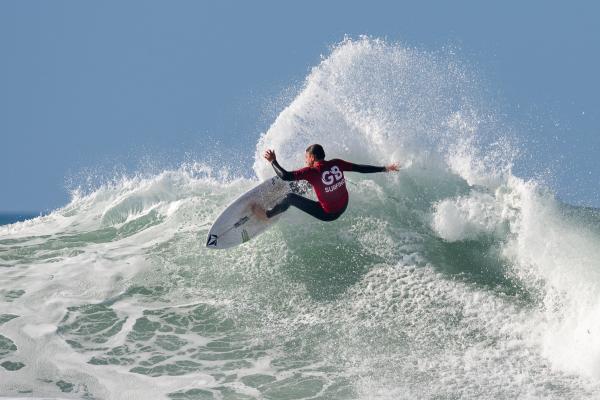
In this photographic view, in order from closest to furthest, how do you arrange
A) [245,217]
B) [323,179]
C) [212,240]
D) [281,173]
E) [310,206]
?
[281,173] → [323,179] → [310,206] → [212,240] → [245,217]

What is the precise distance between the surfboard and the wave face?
0.35 metres

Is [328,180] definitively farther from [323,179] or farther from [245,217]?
[245,217]

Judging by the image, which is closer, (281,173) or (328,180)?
(281,173)

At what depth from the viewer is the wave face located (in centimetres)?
677

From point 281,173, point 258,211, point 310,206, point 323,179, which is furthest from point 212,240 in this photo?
point 323,179

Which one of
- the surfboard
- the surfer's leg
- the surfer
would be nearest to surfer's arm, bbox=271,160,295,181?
the surfer

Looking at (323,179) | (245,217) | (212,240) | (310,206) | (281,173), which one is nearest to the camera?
(281,173)

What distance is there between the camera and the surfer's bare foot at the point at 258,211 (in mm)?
9297

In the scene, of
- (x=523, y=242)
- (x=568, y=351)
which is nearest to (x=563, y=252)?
(x=523, y=242)

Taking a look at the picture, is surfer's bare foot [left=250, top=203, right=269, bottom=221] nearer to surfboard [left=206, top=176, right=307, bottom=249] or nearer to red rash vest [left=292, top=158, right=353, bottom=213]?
surfboard [left=206, top=176, right=307, bottom=249]

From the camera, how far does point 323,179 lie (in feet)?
27.5

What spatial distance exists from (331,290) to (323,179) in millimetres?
1452

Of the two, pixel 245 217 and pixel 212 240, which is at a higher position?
pixel 245 217

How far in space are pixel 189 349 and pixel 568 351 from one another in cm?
406
